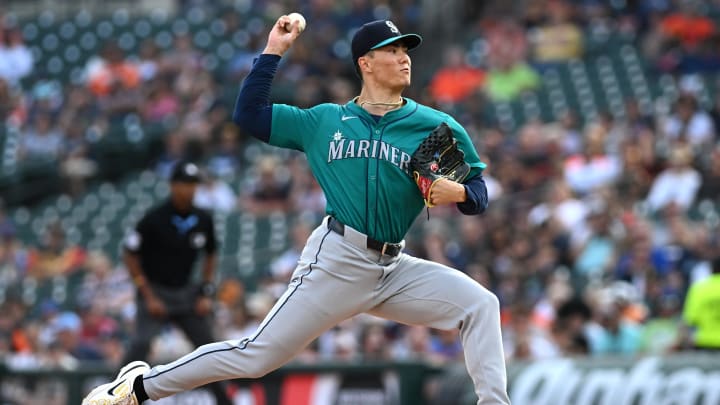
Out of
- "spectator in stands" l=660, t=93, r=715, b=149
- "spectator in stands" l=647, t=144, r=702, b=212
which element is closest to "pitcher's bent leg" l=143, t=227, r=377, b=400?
"spectator in stands" l=647, t=144, r=702, b=212

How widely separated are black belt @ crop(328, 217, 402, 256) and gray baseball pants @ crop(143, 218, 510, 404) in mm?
25

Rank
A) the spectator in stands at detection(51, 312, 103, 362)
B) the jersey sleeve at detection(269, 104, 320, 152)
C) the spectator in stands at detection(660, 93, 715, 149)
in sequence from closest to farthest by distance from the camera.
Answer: the jersey sleeve at detection(269, 104, 320, 152) < the spectator in stands at detection(51, 312, 103, 362) < the spectator in stands at detection(660, 93, 715, 149)

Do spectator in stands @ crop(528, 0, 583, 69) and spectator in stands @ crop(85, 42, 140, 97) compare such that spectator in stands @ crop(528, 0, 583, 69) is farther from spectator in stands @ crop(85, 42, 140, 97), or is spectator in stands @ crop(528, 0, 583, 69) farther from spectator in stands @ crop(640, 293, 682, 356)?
spectator in stands @ crop(85, 42, 140, 97)

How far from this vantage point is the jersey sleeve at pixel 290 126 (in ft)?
22.2

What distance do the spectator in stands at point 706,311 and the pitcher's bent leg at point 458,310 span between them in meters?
3.28

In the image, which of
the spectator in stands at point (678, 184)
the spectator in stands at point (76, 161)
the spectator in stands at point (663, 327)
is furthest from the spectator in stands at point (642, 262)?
the spectator in stands at point (76, 161)

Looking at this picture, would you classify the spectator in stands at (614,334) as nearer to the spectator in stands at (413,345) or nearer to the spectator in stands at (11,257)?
the spectator in stands at (413,345)

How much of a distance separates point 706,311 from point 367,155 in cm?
384

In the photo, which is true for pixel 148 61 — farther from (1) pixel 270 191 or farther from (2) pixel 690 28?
(2) pixel 690 28

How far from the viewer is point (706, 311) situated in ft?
31.2

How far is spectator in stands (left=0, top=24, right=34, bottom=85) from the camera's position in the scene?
21.8 meters

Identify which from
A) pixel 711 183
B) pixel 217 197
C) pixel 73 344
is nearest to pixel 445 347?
pixel 711 183

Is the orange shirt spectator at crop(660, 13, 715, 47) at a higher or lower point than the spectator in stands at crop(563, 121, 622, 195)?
higher

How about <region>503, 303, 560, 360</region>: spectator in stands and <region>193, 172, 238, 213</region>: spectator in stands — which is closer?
<region>503, 303, 560, 360</region>: spectator in stands
